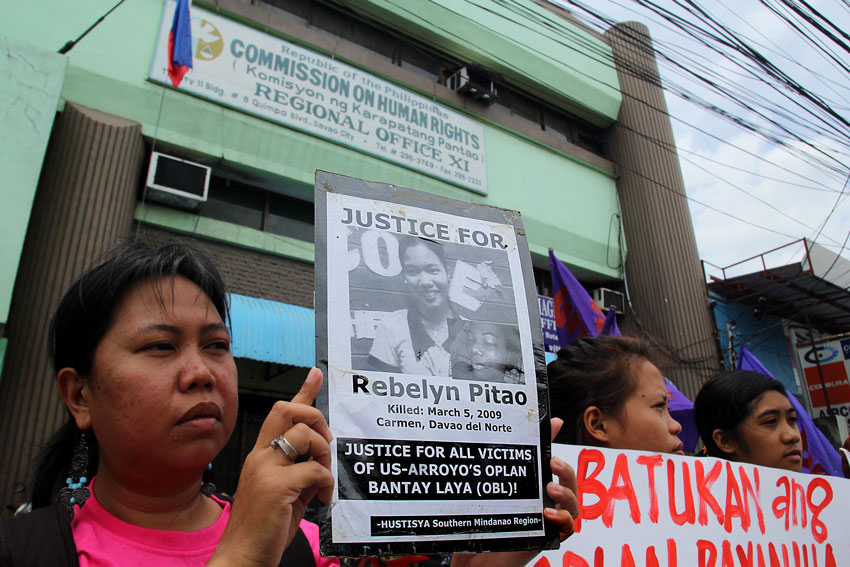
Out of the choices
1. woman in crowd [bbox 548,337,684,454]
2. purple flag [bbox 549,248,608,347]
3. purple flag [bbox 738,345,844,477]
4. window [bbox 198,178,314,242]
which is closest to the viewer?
woman in crowd [bbox 548,337,684,454]

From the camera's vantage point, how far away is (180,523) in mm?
1203

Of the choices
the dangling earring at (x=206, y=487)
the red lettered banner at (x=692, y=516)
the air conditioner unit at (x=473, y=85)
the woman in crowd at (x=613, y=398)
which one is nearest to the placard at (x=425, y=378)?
the dangling earring at (x=206, y=487)

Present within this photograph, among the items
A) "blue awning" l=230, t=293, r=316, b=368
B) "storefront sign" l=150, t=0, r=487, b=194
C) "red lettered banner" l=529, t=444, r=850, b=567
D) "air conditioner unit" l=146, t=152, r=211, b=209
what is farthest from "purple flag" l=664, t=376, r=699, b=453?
"air conditioner unit" l=146, t=152, r=211, b=209

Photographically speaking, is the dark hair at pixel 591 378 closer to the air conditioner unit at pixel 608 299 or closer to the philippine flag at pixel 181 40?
the philippine flag at pixel 181 40

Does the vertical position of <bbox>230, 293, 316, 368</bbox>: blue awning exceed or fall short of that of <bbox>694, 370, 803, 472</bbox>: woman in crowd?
it exceeds it

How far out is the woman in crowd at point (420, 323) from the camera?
3.77 feet

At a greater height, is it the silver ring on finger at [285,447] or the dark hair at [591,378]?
the dark hair at [591,378]

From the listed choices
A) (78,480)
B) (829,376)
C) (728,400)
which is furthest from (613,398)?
(829,376)

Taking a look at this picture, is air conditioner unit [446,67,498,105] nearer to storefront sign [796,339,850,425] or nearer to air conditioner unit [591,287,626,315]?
air conditioner unit [591,287,626,315]

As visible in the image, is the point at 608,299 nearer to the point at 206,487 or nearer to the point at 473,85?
the point at 473,85

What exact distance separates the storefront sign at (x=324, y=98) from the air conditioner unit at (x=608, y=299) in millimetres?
2914

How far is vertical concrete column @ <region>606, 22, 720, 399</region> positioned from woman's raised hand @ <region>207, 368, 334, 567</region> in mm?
9671

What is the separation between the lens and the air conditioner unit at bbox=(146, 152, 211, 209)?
21.0 feet

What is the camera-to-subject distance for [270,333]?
242 inches
